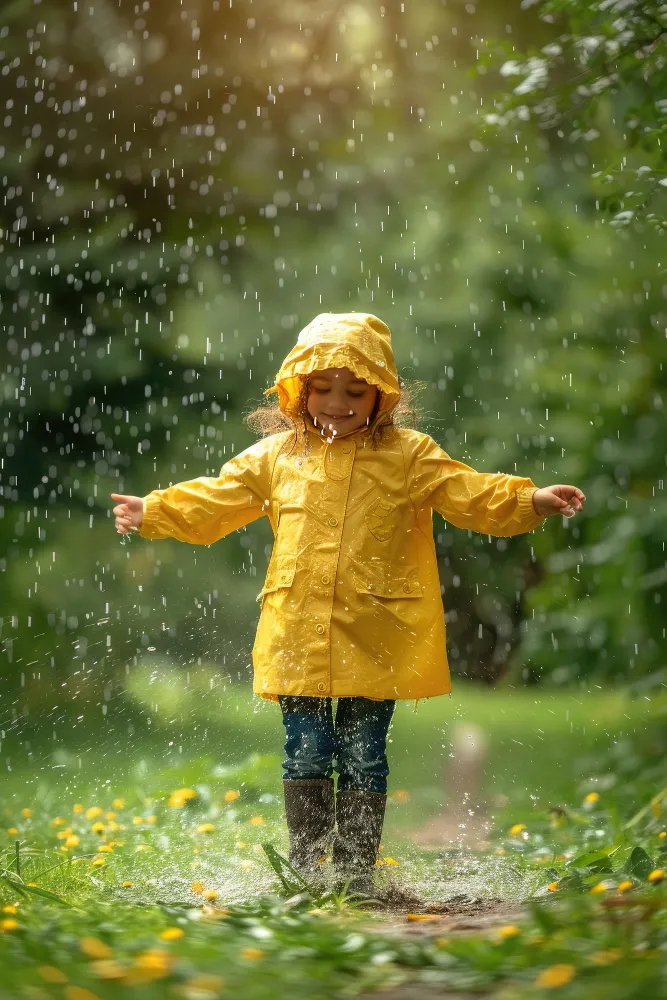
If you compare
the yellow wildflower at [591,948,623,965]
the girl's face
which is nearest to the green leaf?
the yellow wildflower at [591,948,623,965]

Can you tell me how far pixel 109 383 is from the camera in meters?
7.94

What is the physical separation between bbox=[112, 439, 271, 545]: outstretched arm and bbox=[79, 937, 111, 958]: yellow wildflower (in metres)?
1.76

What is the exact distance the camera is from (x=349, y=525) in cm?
425

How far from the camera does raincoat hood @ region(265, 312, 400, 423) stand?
4.32 metres

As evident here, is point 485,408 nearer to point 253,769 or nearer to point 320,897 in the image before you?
point 253,769

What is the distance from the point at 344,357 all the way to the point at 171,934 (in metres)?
2.08

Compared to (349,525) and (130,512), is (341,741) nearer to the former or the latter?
(349,525)

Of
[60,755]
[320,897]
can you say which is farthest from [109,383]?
[320,897]

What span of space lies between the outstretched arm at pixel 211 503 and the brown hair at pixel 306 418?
0.50ft

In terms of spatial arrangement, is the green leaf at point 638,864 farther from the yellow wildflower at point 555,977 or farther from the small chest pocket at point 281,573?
the yellow wildflower at point 555,977

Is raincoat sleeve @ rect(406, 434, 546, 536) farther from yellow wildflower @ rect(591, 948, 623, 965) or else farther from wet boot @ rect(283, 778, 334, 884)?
yellow wildflower @ rect(591, 948, 623, 965)

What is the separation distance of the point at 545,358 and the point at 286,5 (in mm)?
3118

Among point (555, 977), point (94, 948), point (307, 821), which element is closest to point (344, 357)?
point (307, 821)

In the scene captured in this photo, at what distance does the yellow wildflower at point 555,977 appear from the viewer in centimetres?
236
